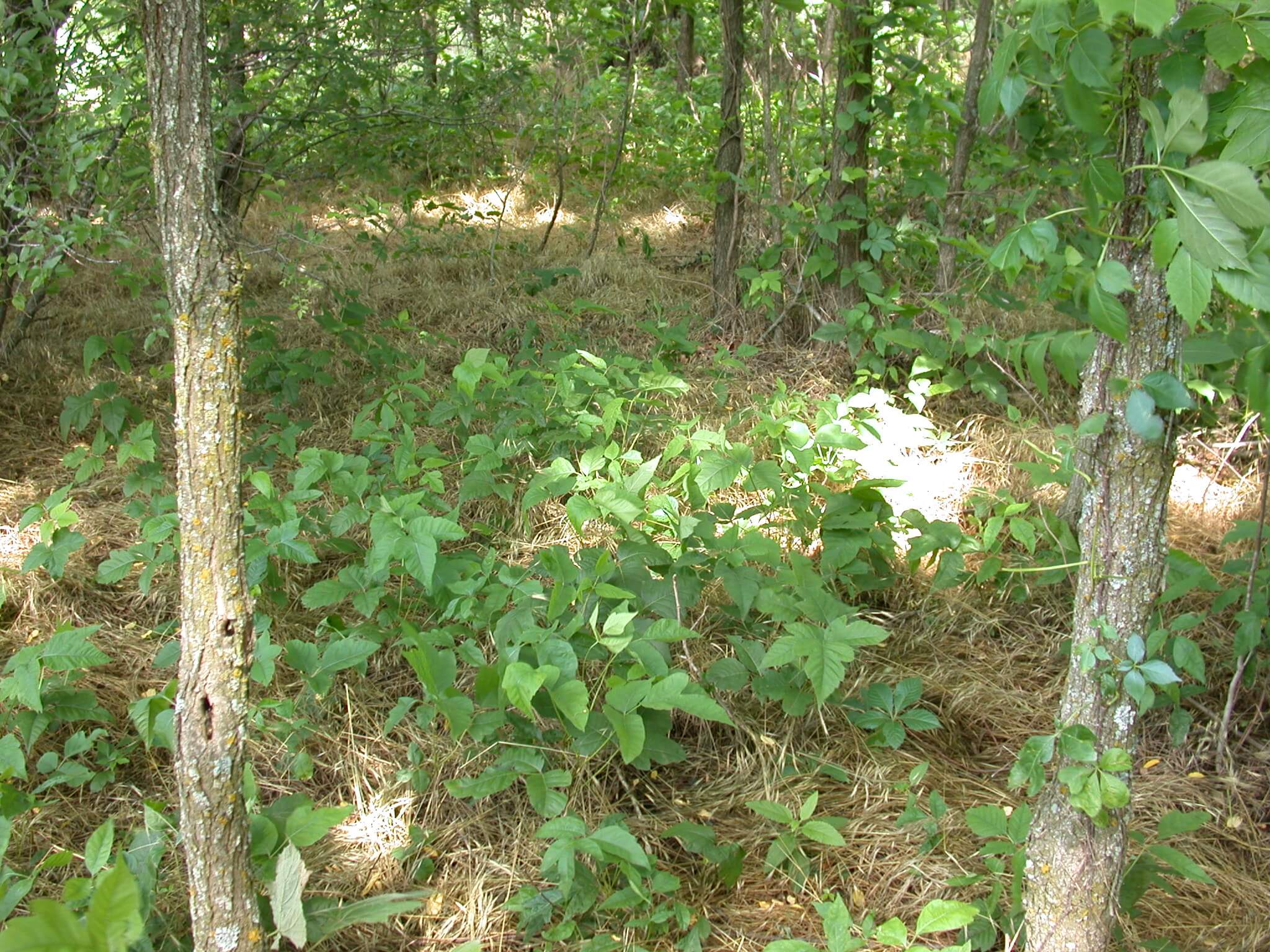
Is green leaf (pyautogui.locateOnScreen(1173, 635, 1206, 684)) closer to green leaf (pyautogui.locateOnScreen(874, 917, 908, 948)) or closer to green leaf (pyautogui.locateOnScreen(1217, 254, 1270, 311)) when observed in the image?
green leaf (pyautogui.locateOnScreen(874, 917, 908, 948))

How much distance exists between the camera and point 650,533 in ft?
9.38

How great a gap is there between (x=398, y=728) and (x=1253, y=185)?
79.5 inches

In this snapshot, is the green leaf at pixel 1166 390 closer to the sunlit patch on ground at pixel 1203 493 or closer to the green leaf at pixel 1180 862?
the green leaf at pixel 1180 862

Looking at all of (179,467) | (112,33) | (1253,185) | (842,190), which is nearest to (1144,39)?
(1253,185)

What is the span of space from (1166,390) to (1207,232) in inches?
11.0

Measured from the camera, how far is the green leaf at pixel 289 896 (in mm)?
1592

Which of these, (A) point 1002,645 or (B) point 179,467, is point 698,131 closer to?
(A) point 1002,645

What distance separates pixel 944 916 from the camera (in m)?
1.66

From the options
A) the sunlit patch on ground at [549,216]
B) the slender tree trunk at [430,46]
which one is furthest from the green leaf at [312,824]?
the sunlit patch on ground at [549,216]

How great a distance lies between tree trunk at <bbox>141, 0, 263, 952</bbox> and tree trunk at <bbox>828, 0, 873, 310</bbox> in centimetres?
312

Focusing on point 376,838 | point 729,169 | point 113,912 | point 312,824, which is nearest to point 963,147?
point 729,169

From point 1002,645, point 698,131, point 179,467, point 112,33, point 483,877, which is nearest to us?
point 179,467

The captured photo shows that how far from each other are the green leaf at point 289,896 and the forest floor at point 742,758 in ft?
0.87

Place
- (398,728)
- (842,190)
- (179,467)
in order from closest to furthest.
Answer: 1. (179,467)
2. (398,728)
3. (842,190)
